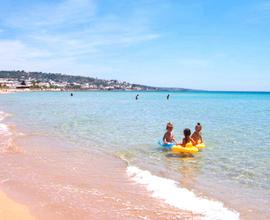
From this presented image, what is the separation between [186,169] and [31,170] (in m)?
4.20

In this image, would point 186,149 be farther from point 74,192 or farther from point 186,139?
point 74,192

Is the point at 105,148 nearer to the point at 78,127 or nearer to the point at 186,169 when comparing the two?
the point at 186,169

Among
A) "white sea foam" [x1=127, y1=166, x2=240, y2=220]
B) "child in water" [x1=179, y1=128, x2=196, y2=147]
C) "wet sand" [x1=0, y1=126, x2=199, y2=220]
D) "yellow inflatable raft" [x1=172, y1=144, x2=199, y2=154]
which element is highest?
"child in water" [x1=179, y1=128, x2=196, y2=147]

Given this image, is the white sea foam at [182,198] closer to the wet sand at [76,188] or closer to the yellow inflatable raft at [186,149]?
the wet sand at [76,188]

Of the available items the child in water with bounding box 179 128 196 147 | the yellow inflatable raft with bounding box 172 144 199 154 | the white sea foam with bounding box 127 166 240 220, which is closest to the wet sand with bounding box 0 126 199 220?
the white sea foam with bounding box 127 166 240 220

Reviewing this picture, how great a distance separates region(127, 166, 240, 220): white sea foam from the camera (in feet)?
21.7

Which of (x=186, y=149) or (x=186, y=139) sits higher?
(x=186, y=139)

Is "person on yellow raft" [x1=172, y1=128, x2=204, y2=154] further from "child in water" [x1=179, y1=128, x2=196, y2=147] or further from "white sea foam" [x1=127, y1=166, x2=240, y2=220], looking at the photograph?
"white sea foam" [x1=127, y1=166, x2=240, y2=220]

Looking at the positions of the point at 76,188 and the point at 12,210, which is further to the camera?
the point at 76,188

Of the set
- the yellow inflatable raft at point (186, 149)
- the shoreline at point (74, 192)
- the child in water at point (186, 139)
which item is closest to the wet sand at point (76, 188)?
the shoreline at point (74, 192)

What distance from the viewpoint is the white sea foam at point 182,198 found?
6602 millimetres

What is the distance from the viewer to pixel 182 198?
24.5 ft

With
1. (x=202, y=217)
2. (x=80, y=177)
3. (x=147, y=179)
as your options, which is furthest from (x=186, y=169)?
(x=202, y=217)

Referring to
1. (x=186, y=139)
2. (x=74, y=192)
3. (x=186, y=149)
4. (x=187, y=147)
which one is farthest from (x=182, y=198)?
(x=186, y=139)
